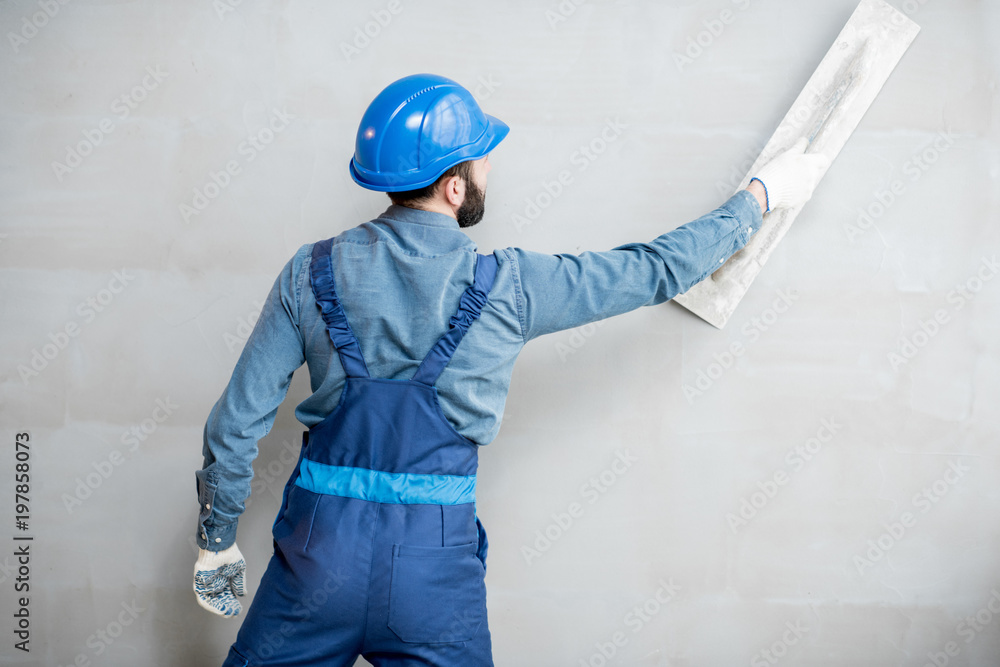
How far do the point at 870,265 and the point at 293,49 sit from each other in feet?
5.69

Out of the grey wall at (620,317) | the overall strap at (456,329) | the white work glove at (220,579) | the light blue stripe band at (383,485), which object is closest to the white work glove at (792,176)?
the grey wall at (620,317)

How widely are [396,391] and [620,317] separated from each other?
0.87 metres

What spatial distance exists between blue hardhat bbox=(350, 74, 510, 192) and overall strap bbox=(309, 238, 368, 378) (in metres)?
0.20

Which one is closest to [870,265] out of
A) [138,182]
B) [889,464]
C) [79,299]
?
[889,464]

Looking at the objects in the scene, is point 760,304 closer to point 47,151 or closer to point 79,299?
point 79,299

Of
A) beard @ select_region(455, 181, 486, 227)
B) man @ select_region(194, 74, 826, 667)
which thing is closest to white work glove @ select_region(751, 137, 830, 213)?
man @ select_region(194, 74, 826, 667)

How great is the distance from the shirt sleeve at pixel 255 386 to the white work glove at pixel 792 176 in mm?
1105

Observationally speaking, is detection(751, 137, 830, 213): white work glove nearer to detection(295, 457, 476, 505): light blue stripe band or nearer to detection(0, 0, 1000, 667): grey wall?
detection(0, 0, 1000, 667): grey wall

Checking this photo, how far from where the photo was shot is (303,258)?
1330 mm

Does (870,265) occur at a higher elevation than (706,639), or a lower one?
higher

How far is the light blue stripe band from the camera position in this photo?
4.13 feet

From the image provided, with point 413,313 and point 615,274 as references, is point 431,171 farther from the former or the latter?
point 615,274

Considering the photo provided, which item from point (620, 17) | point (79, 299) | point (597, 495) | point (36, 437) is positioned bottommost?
point (36, 437)

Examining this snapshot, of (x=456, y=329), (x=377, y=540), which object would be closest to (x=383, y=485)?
(x=377, y=540)
